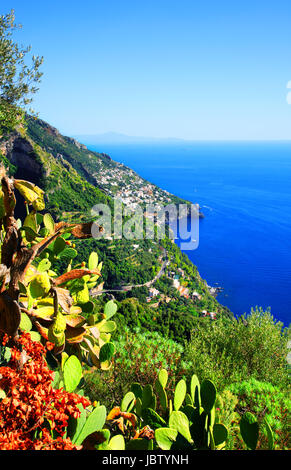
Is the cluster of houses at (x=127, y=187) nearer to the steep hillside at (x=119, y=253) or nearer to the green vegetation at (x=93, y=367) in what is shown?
the steep hillside at (x=119, y=253)

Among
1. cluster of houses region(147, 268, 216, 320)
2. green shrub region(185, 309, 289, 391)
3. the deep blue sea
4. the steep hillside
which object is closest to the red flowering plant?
green shrub region(185, 309, 289, 391)

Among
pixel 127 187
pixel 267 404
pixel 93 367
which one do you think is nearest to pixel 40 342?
pixel 93 367

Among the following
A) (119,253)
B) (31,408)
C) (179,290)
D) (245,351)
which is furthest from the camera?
(179,290)

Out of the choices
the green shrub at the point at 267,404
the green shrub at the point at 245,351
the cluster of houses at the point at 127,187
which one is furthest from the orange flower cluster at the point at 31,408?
the cluster of houses at the point at 127,187

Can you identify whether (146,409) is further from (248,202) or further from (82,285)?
(248,202)

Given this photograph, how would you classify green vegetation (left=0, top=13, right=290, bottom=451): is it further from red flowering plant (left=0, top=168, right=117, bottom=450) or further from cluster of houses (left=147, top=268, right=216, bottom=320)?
cluster of houses (left=147, top=268, right=216, bottom=320)

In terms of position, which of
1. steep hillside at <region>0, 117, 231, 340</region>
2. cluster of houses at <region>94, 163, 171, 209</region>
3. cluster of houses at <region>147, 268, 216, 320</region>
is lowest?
cluster of houses at <region>147, 268, 216, 320</region>

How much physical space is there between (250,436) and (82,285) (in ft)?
2.68

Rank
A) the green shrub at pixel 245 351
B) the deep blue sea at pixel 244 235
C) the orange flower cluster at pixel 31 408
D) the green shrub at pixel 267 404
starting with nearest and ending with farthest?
the orange flower cluster at pixel 31 408
the green shrub at pixel 267 404
the green shrub at pixel 245 351
the deep blue sea at pixel 244 235

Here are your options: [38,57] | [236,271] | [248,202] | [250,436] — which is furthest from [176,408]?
[248,202]

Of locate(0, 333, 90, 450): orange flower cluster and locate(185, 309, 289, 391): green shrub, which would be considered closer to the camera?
locate(0, 333, 90, 450): orange flower cluster

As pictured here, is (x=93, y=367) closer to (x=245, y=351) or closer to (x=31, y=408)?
(x=31, y=408)

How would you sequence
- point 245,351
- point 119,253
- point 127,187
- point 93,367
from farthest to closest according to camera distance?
point 127,187 < point 119,253 < point 245,351 < point 93,367
